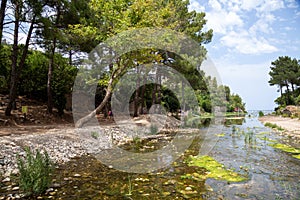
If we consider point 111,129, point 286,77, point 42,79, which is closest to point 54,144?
point 111,129

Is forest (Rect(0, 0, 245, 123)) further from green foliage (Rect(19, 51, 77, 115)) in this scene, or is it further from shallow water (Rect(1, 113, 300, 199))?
shallow water (Rect(1, 113, 300, 199))

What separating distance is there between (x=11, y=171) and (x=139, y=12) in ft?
29.8

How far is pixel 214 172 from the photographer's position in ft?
19.0

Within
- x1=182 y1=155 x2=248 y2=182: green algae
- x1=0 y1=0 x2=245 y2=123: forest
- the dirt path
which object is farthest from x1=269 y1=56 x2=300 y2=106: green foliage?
x1=182 y1=155 x2=248 y2=182: green algae

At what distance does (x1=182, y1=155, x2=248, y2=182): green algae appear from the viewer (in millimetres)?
5349

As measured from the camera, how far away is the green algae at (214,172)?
5349 millimetres

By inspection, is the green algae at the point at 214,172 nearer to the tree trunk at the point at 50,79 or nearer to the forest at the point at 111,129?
the forest at the point at 111,129

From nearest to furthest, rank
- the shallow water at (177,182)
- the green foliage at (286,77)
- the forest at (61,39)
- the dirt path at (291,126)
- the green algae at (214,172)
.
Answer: the shallow water at (177,182), the green algae at (214,172), the forest at (61,39), the dirt path at (291,126), the green foliage at (286,77)

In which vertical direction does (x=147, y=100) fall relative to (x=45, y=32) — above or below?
below

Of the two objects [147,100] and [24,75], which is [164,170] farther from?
[147,100]

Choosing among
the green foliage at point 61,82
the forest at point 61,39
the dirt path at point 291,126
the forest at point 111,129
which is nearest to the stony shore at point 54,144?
the forest at point 111,129

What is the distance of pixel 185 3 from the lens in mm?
20641

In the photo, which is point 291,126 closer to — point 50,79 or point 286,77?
point 50,79

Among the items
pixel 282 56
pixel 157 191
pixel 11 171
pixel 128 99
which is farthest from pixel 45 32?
pixel 282 56
